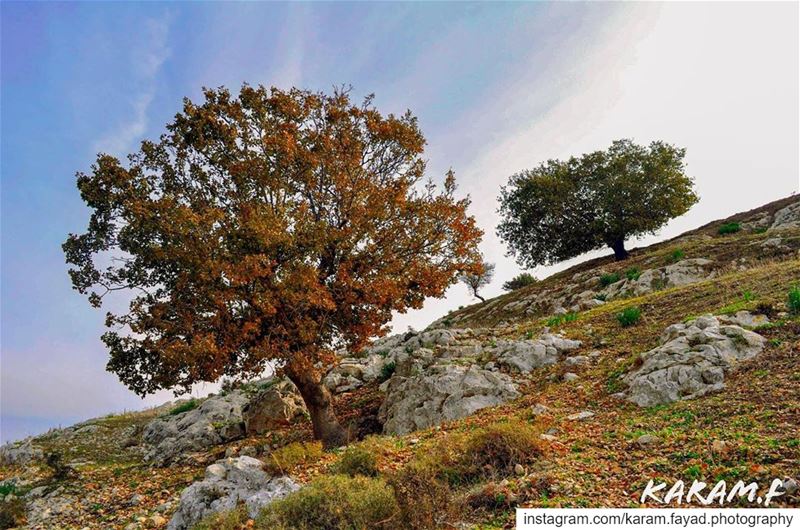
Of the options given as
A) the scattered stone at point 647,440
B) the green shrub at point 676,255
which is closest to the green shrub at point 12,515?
the scattered stone at point 647,440

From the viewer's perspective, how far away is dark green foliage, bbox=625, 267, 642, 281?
100.0 ft

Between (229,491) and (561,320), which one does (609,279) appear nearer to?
(561,320)

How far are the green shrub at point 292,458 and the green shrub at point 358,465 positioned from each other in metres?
1.48

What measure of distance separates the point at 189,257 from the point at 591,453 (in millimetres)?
10319

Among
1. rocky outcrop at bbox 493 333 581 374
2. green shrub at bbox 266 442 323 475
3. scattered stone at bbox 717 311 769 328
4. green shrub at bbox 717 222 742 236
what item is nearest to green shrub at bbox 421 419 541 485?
green shrub at bbox 266 442 323 475

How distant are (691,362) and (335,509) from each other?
9668mm

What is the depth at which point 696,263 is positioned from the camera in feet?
96.7

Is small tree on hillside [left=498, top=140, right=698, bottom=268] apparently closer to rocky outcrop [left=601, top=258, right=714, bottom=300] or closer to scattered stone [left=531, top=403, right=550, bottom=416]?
rocky outcrop [left=601, top=258, right=714, bottom=300]

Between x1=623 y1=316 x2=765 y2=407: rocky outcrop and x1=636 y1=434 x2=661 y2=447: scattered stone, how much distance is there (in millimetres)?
2873

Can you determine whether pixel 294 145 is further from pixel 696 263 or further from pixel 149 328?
pixel 696 263

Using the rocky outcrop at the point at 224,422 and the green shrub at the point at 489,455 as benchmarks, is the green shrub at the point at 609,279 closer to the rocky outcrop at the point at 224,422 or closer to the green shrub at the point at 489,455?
the rocky outcrop at the point at 224,422

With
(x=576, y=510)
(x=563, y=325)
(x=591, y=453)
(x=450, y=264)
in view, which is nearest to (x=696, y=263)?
(x=563, y=325)

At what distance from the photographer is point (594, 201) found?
44250mm

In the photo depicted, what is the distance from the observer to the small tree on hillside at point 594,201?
139 feet
